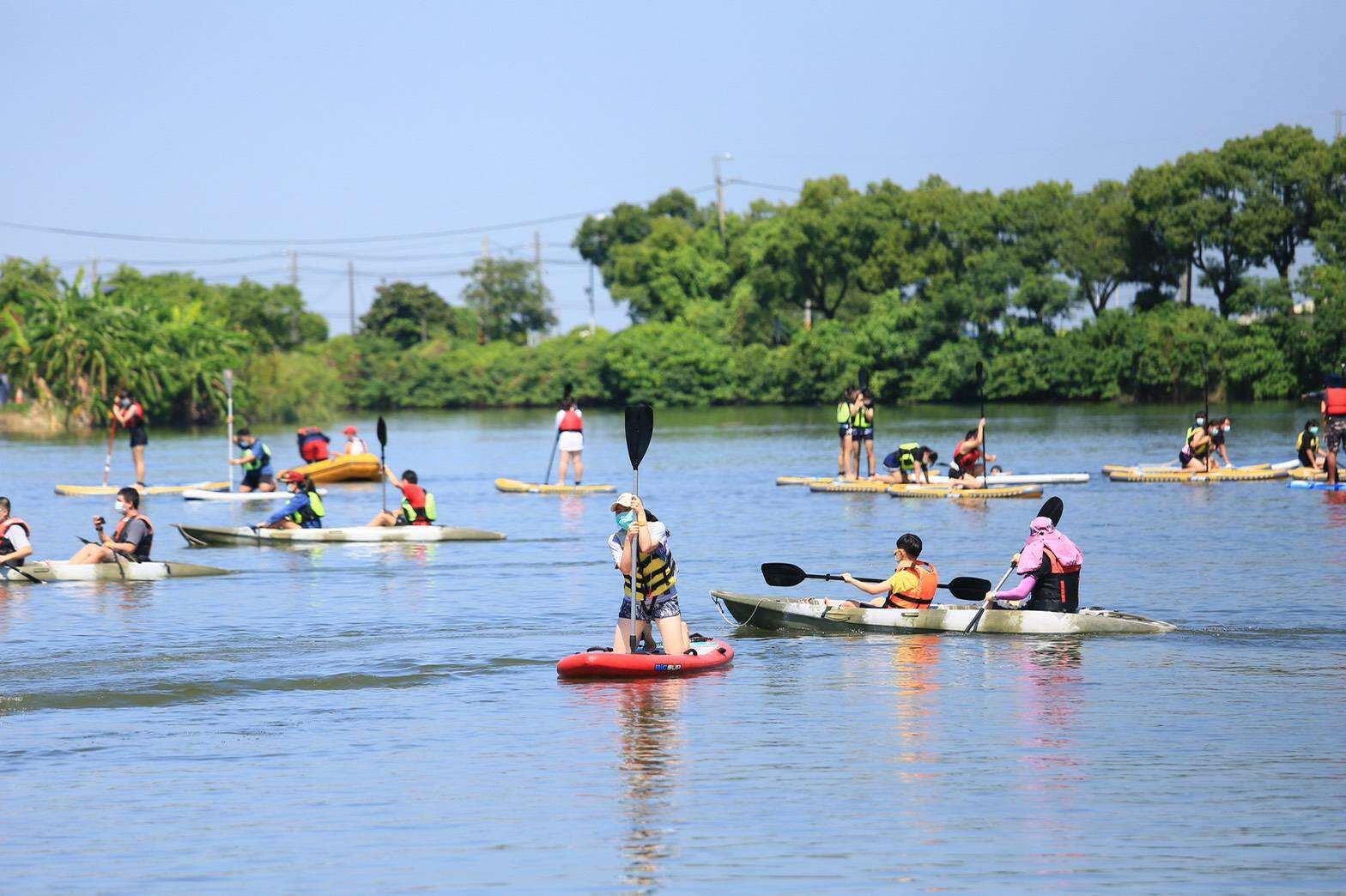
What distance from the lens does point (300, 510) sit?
25.9 meters

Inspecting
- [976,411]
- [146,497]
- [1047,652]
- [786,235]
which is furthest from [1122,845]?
[786,235]

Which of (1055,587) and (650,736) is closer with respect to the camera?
(650,736)

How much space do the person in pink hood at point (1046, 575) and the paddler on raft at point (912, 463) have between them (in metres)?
16.6

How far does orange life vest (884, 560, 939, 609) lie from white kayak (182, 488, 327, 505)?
19967mm

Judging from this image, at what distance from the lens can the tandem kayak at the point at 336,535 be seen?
25625 millimetres

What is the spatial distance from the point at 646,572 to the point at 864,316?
8064cm

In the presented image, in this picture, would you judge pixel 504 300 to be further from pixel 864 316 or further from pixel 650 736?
pixel 650 736

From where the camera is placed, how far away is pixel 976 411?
79.3m

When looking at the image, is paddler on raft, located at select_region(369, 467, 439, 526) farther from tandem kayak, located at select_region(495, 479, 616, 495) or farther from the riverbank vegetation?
the riverbank vegetation

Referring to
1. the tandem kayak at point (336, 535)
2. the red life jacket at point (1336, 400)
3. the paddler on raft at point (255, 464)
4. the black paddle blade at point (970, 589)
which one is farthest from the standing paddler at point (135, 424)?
the black paddle blade at point (970, 589)

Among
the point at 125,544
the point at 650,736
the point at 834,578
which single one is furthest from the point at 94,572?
the point at 650,736

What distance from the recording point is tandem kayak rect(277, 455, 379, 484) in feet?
130

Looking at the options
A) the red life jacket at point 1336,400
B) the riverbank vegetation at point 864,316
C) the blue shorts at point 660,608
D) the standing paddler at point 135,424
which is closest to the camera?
the blue shorts at point 660,608

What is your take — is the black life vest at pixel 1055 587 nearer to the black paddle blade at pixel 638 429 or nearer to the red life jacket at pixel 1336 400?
the black paddle blade at pixel 638 429
